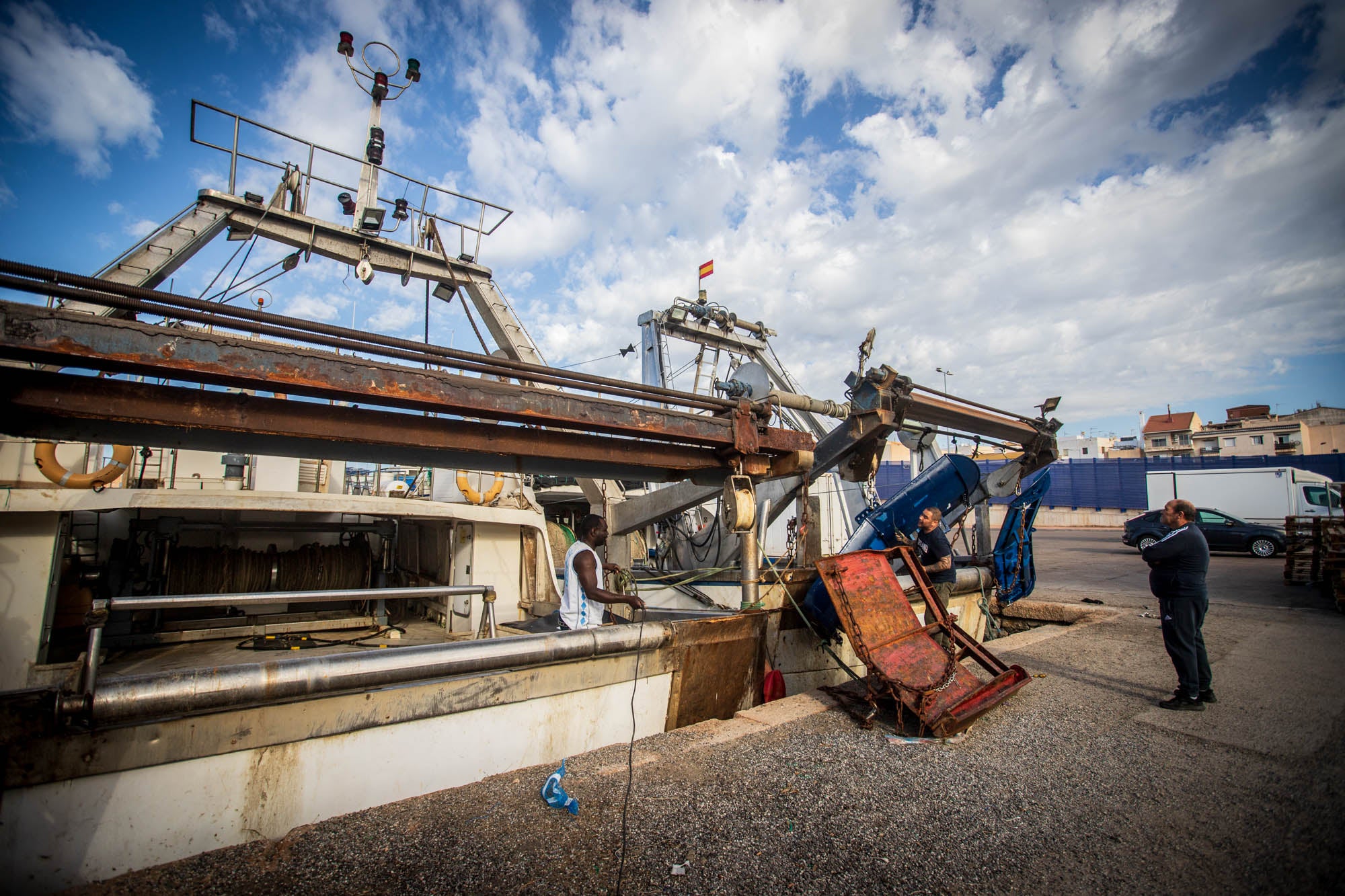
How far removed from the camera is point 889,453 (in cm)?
5228

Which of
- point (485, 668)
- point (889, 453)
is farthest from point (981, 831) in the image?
point (889, 453)

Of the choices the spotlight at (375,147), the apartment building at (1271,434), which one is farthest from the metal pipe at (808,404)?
the apartment building at (1271,434)

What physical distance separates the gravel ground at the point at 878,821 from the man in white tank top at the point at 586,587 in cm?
99

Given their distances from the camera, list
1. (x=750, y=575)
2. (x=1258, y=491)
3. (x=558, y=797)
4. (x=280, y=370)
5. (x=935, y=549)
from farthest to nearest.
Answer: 1. (x=1258, y=491)
2. (x=935, y=549)
3. (x=750, y=575)
4. (x=558, y=797)
5. (x=280, y=370)

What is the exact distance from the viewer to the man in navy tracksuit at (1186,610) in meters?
4.39

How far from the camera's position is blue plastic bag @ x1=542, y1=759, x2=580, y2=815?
2.93 metres

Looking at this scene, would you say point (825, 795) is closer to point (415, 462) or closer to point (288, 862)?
point (288, 862)

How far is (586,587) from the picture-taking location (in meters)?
4.46

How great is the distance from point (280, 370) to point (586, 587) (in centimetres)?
245

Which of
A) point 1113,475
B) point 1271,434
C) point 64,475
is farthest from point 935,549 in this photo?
point 1271,434

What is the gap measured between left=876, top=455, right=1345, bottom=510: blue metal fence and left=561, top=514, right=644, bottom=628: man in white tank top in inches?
1024

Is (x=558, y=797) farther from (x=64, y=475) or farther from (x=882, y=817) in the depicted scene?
(x=64, y=475)

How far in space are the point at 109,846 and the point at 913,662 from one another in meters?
4.57

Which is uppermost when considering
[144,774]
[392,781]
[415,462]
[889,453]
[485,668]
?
[889,453]
